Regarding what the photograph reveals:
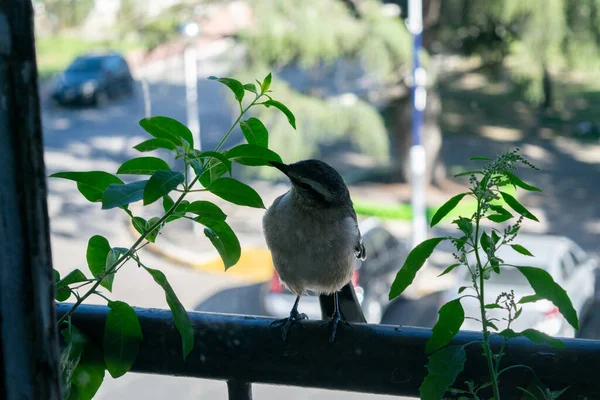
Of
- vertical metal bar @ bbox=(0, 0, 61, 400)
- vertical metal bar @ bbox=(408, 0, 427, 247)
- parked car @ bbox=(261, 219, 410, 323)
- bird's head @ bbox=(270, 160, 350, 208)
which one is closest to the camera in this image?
vertical metal bar @ bbox=(0, 0, 61, 400)

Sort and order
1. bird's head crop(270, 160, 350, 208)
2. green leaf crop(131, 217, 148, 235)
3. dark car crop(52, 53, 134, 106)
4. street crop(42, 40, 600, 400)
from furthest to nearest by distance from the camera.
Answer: dark car crop(52, 53, 134, 106) < street crop(42, 40, 600, 400) < bird's head crop(270, 160, 350, 208) < green leaf crop(131, 217, 148, 235)

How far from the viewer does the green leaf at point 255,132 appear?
1095 millimetres

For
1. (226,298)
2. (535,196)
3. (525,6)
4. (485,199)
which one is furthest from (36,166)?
(535,196)

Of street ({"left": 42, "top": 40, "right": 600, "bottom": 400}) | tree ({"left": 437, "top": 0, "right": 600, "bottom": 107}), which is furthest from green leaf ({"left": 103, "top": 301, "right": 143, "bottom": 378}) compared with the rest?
tree ({"left": 437, "top": 0, "right": 600, "bottom": 107})

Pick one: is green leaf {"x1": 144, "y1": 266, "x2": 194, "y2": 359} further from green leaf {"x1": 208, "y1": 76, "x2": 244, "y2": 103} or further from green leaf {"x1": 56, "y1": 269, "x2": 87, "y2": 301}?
green leaf {"x1": 208, "y1": 76, "x2": 244, "y2": 103}

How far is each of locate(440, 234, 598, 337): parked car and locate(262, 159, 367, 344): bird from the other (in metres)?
4.70

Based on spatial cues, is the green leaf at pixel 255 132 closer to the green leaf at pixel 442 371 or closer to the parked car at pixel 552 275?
the green leaf at pixel 442 371

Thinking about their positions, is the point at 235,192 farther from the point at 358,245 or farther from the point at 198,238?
the point at 198,238

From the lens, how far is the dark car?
62.3 feet

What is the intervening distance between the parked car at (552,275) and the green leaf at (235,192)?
19.1 feet

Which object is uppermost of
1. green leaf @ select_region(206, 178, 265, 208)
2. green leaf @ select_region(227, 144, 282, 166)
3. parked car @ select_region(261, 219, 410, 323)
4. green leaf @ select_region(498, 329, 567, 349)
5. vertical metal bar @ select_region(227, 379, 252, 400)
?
green leaf @ select_region(227, 144, 282, 166)

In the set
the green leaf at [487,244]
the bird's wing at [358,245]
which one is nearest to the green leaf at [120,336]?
the green leaf at [487,244]

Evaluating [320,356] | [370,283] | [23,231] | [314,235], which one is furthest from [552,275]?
[23,231]

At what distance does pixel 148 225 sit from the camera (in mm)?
1059
